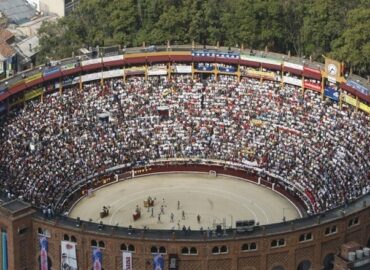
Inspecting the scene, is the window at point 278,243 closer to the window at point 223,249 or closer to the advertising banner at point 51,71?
the window at point 223,249

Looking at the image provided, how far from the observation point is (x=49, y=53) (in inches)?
6850

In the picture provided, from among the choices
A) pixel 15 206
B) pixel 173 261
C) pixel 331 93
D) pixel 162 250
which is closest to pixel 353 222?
pixel 173 261

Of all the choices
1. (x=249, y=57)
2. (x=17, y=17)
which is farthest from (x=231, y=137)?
(x=17, y=17)

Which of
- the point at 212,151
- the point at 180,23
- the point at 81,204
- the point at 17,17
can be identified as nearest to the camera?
the point at 81,204

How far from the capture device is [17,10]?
19588 centimetres

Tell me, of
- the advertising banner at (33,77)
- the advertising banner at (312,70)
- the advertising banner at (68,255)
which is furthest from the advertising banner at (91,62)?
the advertising banner at (68,255)

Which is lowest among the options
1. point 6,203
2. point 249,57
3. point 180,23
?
point 6,203

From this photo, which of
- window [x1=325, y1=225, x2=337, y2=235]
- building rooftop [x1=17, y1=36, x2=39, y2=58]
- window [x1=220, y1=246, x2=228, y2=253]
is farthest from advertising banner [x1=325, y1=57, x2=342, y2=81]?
building rooftop [x1=17, y1=36, x2=39, y2=58]

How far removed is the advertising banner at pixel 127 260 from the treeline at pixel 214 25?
6558 cm

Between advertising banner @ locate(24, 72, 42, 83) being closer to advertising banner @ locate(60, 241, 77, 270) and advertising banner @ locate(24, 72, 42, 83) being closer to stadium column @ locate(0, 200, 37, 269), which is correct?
stadium column @ locate(0, 200, 37, 269)

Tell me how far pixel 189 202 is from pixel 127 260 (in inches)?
1191

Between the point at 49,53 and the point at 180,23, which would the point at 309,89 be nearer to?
the point at 180,23

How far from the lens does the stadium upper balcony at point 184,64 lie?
140 meters

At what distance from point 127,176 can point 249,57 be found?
27072 millimetres
